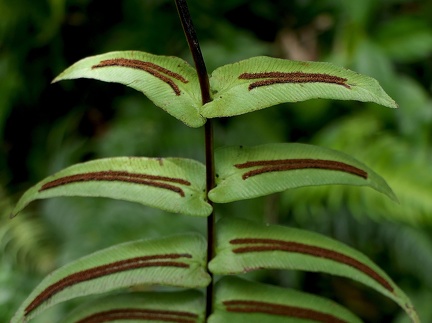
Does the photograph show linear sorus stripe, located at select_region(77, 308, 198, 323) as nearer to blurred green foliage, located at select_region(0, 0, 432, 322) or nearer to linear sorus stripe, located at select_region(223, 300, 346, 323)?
linear sorus stripe, located at select_region(223, 300, 346, 323)

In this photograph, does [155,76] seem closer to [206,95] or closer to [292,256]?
[206,95]

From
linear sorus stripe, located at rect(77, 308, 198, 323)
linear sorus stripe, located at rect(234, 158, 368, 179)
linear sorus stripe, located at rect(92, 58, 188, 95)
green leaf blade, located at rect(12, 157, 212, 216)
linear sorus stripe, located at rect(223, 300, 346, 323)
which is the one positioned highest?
linear sorus stripe, located at rect(92, 58, 188, 95)

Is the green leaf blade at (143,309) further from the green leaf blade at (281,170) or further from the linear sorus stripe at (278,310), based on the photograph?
the green leaf blade at (281,170)

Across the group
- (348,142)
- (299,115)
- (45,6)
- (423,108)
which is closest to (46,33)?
(45,6)

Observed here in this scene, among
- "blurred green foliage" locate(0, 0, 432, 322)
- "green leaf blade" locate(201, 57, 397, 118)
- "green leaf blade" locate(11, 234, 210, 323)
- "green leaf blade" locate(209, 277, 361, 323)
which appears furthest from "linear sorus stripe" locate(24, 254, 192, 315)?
"blurred green foliage" locate(0, 0, 432, 322)

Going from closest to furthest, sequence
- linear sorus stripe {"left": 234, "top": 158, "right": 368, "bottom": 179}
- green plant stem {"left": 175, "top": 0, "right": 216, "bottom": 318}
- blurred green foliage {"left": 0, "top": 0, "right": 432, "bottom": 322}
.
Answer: green plant stem {"left": 175, "top": 0, "right": 216, "bottom": 318}, linear sorus stripe {"left": 234, "top": 158, "right": 368, "bottom": 179}, blurred green foliage {"left": 0, "top": 0, "right": 432, "bottom": 322}

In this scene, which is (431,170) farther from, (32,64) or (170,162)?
(32,64)
